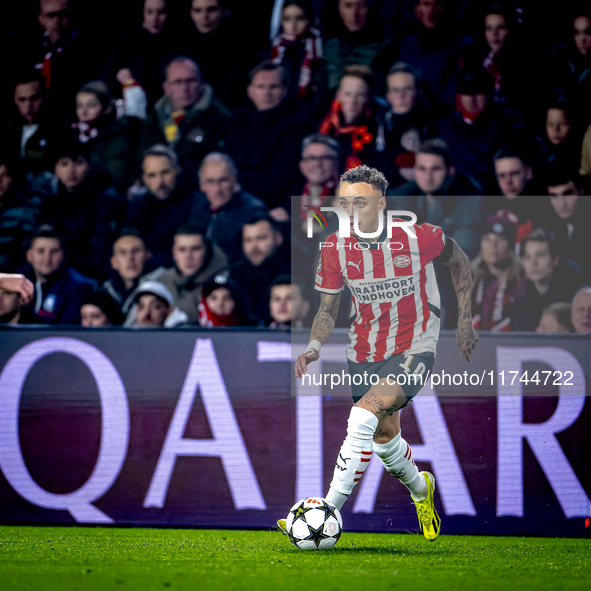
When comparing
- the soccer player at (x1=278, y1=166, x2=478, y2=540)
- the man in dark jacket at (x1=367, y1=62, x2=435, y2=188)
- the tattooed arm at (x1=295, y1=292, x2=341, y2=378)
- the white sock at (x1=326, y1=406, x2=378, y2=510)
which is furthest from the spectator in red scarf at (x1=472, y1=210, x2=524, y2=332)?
the white sock at (x1=326, y1=406, x2=378, y2=510)

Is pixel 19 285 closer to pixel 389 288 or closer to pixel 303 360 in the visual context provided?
pixel 303 360

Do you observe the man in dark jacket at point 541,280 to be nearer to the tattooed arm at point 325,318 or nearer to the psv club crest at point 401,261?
the psv club crest at point 401,261

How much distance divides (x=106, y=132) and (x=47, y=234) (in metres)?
1.00

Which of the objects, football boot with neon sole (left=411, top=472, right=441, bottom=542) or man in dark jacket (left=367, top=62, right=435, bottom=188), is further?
man in dark jacket (left=367, top=62, right=435, bottom=188)

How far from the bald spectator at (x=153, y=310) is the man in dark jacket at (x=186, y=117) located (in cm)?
111

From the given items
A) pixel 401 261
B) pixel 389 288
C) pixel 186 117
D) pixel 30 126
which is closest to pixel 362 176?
pixel 401 261

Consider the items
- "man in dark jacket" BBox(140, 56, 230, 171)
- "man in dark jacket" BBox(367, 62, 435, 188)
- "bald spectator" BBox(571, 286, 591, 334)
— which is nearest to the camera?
"bald spectator" BBox(571, 286, 591, 334)

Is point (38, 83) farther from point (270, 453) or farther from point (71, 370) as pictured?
point (270, 453)

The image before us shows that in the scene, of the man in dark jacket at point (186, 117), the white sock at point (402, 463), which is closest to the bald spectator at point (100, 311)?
the man in dark jacket at point (186, 117)

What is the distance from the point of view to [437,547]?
3.81 metres

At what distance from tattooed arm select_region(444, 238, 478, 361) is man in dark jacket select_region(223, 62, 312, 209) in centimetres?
173

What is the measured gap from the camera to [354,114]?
5.45 meters

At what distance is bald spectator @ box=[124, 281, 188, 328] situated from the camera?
16.6ft

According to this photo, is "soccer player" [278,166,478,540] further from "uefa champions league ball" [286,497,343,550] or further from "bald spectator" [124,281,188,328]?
"bald spectator" [124,281,188,328]
